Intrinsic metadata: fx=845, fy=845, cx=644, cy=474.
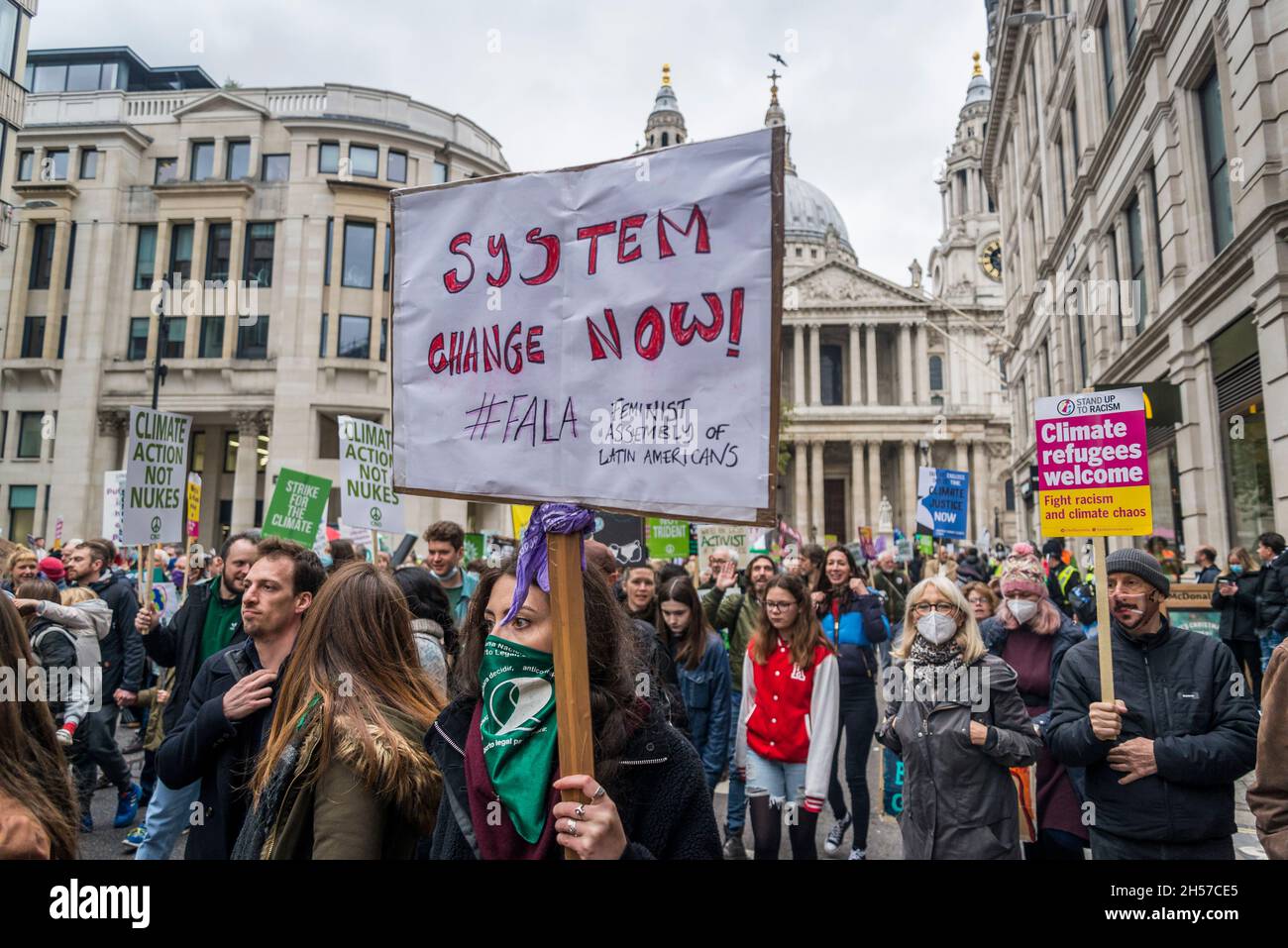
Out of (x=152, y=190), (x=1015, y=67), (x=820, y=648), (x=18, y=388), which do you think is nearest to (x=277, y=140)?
(x=152, y=190)

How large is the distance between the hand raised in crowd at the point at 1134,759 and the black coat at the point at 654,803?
2224 millimetres

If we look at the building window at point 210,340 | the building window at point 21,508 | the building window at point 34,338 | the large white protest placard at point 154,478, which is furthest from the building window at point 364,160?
the large white protest placard at point 154,478

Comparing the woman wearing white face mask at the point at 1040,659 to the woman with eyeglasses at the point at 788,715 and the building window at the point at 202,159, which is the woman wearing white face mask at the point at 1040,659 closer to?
the woman with eyeglasses at the point at 788,715

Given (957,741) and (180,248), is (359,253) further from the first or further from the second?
(957,741)

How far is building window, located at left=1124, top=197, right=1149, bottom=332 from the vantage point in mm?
16953

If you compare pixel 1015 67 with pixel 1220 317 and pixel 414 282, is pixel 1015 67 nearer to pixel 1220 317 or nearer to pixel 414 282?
pixel 1220 317

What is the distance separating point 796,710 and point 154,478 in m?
6.11

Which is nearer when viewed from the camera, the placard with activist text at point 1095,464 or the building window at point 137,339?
the placard with activist text at point 1095,464

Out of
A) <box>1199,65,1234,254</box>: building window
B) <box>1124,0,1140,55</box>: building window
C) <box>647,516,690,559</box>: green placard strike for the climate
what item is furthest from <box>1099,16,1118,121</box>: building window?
<box>647,516,690,559</box>: green placard strike for the climate

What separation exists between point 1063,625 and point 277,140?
35634 millimetres

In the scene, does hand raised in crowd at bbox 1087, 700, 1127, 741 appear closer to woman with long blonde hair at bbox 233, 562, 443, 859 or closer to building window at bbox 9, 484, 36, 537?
woman with long blonde hair at bbox 233, 562, 443, 859

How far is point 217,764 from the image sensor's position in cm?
275

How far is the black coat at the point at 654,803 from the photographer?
1.99 meters
